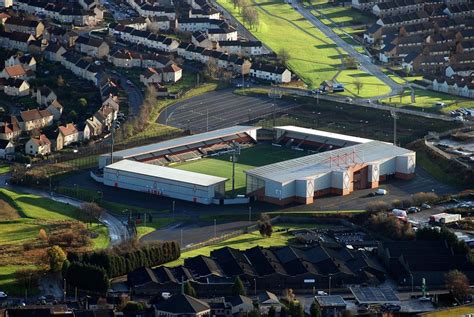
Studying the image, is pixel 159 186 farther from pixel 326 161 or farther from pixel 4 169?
pixel 4 169

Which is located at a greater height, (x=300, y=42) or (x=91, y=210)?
(x=300, y=42)

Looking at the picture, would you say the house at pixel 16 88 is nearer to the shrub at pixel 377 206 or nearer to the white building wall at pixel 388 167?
the white building wall at pixel 388 167

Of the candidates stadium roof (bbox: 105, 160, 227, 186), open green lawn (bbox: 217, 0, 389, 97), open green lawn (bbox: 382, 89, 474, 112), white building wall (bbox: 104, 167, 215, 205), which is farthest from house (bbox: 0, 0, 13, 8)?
white building wall (bbox: 104, 167, 215, 205)

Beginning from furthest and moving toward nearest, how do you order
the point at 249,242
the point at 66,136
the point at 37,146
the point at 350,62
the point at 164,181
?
1. the point at 350,62
2. the point at 66,136
3. the point at 37,146
4. the point at 164,181
5. the point at 249,242

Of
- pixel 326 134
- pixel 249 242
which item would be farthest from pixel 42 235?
pixel 326 134

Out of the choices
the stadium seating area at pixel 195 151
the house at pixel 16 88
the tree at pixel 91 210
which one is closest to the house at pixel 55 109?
the house at pixel 16 88

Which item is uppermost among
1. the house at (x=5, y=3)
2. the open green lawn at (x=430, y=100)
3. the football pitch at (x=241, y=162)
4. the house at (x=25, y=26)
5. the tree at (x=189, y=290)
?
the house at (x=5, y=3)
